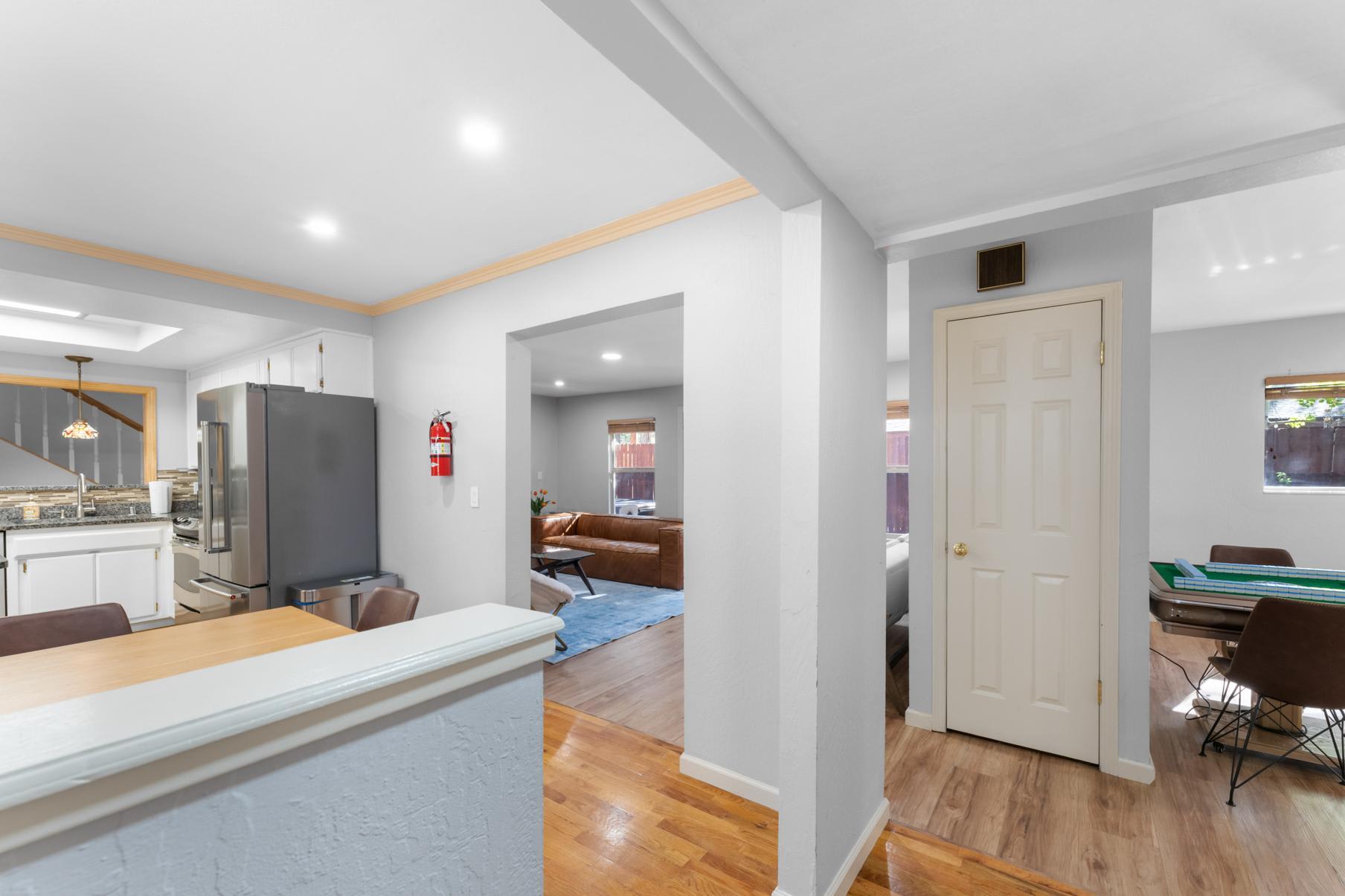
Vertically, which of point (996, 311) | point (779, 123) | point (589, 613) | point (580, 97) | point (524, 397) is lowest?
point (589, 613)

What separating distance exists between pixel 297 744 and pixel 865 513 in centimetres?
179

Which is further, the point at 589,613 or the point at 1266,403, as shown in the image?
the point at 589,613

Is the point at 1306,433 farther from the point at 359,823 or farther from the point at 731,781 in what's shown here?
the point at 359,823

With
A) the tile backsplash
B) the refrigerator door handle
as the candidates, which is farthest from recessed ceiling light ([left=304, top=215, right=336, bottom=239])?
the tile backsplash

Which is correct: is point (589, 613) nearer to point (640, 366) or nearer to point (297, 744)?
point (640, 366)

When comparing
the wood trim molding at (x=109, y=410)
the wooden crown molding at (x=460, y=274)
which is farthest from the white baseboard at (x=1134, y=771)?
the wood trim molding at (x=109, y=410)

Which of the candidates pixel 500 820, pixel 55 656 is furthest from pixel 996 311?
pixel 55 656

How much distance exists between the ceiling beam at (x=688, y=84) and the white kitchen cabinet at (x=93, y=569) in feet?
15.5

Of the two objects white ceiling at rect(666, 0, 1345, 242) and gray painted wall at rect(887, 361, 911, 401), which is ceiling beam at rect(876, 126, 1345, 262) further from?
gray painted wall at rect(887, 361, 911, 401)

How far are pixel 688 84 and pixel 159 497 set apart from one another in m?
5.98

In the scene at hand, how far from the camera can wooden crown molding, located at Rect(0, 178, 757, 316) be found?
2.37 m

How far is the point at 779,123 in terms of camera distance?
4.74 feet

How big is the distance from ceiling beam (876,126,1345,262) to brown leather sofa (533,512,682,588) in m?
4.37

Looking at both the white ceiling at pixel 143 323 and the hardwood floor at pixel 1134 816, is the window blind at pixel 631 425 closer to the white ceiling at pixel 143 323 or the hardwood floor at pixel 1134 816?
the white ceiling at pixel 143 323
